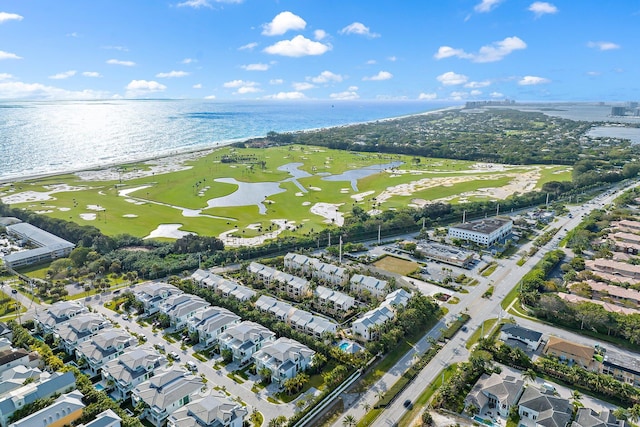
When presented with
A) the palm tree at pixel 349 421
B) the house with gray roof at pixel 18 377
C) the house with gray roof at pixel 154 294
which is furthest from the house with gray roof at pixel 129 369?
the palm tree at pixel 349 421

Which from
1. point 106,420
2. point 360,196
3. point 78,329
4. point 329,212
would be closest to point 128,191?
point 329,212

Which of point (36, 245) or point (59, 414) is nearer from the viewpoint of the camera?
point (59, 414)

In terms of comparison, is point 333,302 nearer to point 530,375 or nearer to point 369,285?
point 369,285

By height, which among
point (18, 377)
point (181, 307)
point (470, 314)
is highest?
point (181, 307)

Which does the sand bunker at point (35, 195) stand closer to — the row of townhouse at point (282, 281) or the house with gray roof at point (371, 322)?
the row of townhouse at point (282, 281)

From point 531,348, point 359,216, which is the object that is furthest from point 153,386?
point 359,216

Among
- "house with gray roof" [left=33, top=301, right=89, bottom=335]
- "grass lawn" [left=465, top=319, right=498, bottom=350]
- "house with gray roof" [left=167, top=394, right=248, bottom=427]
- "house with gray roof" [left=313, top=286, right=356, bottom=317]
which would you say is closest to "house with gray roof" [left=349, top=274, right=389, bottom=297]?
"house with gray roof" [left=313, top=286, right=356, bottom=317]

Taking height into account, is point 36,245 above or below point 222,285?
above

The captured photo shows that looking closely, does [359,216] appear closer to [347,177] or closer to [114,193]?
[347,177]
